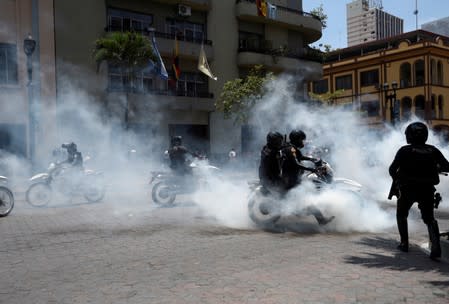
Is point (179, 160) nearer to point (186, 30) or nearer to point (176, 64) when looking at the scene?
point (176, 64)

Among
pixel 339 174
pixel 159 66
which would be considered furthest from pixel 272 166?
pixel 159 66

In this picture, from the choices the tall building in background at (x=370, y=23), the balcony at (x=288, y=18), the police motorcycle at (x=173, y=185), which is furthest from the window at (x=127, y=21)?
the tall building in background at (x=370, y=23)

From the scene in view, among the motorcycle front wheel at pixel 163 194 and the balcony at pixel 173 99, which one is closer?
the motorcycle front wheel at pixel 163 194

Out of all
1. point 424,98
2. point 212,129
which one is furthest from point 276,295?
point 424,98

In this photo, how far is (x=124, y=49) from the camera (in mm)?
22125

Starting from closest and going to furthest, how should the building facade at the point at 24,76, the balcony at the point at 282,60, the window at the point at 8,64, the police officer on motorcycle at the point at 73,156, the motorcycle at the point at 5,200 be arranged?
the motorcycle at the point at 5,200, the police officer on motorcycle at the point at 73,156, the building facade at the point at 24,76, the window at the point at 8,64, the balcony at the point at 282,60

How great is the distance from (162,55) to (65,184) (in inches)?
646

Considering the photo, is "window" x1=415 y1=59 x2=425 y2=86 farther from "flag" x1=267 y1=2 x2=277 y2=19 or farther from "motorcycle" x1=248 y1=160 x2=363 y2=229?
"motorcycle" x1=248 y1=160 x2=363 y2=229

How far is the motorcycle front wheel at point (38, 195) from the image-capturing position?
11211 mm

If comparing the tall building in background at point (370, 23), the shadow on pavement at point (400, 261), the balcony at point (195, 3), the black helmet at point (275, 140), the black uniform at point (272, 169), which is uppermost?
the tall building in background at point (370, 23)

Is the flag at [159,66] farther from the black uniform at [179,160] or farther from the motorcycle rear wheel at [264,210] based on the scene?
the motorcycle rear wheel at [264,210]

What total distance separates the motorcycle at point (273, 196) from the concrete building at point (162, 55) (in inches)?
580

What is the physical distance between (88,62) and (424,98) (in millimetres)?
31462

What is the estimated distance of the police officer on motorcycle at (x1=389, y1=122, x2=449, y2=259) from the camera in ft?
18.9
